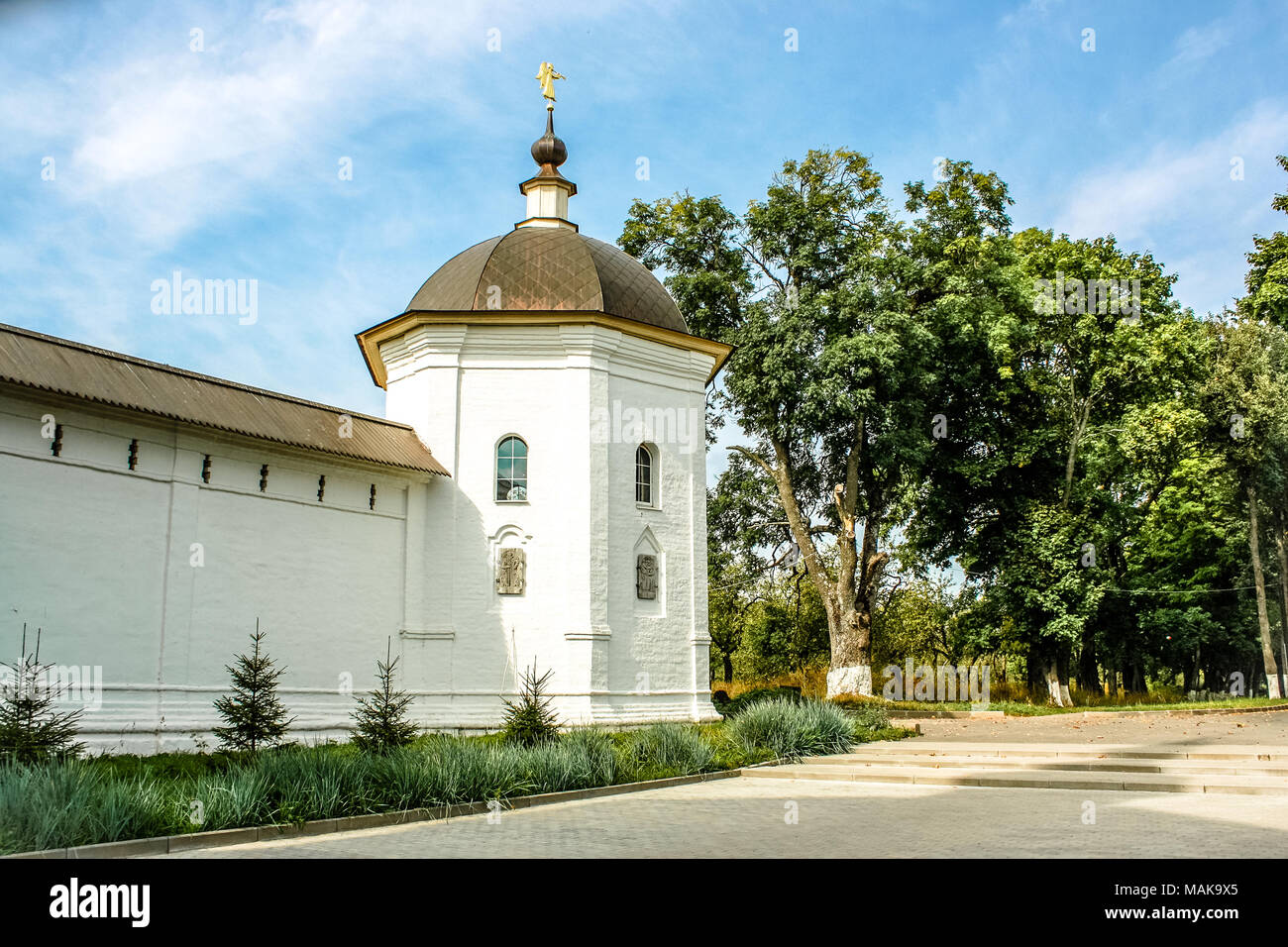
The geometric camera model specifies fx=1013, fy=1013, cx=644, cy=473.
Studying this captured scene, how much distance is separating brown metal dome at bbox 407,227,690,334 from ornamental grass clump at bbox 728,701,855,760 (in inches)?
338

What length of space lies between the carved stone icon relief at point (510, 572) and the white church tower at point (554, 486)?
3cm

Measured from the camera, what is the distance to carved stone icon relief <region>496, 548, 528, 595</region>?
63.3 feet

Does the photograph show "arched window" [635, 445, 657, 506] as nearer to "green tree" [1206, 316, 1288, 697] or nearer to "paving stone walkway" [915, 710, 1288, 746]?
"paving stone walkway" [915, 710, 1288, 746]

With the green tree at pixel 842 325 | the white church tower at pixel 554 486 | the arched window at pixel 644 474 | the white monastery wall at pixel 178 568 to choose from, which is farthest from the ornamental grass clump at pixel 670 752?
the green tree at pixel 842 325

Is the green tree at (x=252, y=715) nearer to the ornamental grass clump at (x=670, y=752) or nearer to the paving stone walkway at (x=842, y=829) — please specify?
the paving stone walkway at (x=842, y=829)

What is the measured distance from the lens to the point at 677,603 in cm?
2077

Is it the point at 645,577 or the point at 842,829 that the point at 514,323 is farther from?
the point at 842,829

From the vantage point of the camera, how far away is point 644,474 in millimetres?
21094

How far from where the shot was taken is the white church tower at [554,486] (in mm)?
18953

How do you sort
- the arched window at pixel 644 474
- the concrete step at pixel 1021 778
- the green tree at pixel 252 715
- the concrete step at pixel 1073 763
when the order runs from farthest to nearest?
the arched window at pixel 644 474, the concrete step at pixel 1073 763, the concrete step at pixel 1021 778, the green tree at pixel 252 715

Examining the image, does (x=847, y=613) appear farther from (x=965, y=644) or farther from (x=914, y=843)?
(x=914, y=843)

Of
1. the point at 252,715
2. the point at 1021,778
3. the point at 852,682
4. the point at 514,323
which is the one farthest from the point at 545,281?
the point at 852,682
